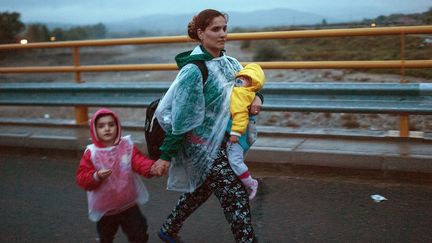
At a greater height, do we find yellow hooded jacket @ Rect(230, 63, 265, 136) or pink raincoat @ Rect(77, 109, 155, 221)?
yellow hooded jacket @ Rect(230, 63, 265, 136)

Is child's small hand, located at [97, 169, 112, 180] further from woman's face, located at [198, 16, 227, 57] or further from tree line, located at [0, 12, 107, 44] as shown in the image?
tree line, located at [0, 12, 107, 44]

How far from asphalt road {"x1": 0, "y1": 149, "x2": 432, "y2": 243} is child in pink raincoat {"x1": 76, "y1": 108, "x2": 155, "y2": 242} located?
2.72 feet

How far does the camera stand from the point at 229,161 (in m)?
3.35

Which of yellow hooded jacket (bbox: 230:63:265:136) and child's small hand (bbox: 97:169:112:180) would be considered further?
yellow hooded jacket (bbox: 230:63:265:136)

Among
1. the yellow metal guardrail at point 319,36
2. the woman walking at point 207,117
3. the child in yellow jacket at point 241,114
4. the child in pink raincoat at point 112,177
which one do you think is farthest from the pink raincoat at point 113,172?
the yellow metal guardrail at point 319,36

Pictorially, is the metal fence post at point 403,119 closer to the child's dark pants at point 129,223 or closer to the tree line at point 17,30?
the child's dark pants at point 129,223

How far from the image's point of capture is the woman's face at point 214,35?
328 centimetres

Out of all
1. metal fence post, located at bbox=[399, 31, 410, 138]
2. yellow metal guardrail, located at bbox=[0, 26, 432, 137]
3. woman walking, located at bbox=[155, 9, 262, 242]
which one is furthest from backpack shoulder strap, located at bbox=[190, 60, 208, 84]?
metal fence post, located at bbox=[399, 31, 410, 138]

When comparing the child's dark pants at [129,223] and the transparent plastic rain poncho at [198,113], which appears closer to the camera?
the transparent plastic rain poncho at [198,113]

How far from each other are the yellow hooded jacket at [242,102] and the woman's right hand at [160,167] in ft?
1.46

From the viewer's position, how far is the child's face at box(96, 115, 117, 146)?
3.21 metres

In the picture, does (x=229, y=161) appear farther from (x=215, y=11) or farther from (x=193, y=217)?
(x=193, y=217)

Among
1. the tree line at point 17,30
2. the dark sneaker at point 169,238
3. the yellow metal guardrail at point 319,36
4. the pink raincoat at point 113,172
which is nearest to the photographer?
the pink raincoat at point 113,172

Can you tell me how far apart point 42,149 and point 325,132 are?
12.0 feet
